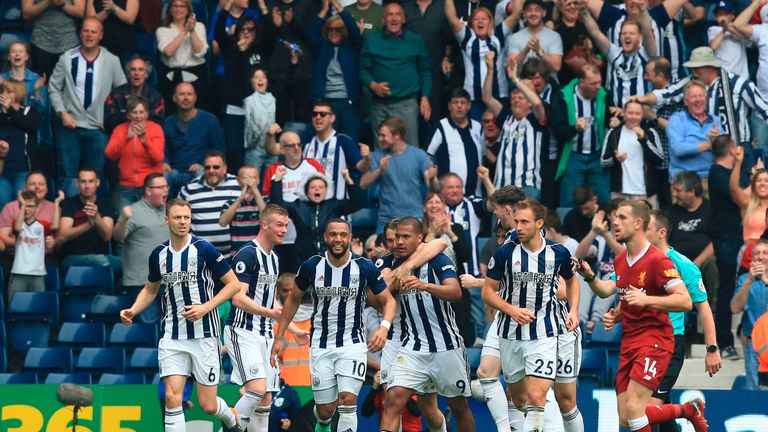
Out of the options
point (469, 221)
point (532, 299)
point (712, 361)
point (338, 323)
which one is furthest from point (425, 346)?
point (469, 221)

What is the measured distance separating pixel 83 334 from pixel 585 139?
5987 millimetres

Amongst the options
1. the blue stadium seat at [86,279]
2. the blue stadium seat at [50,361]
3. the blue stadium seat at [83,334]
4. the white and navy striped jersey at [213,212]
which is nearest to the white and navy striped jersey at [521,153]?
the white and navy striped jersey at [213,212]

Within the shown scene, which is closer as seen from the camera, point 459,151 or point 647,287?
point 647,287

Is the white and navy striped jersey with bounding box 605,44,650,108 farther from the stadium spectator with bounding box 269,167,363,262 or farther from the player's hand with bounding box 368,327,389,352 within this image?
the player's hand with bounding box 368,327,389,352

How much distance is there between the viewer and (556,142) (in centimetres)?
1706

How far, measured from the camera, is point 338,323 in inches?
500

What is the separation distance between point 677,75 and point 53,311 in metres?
7.81

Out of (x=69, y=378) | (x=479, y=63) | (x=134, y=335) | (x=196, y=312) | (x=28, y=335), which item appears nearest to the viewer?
(x=196, y=312)

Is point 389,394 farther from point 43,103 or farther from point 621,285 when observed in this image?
point 43,103

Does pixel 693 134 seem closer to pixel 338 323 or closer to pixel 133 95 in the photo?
pixel 338 323

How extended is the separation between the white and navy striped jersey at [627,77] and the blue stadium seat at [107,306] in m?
5.99

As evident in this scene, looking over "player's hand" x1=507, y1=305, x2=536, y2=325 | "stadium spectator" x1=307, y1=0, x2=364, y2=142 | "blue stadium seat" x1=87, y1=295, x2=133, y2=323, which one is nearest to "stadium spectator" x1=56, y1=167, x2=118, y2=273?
"blue stadium seat" x1=87, y1=295, x2=133, y2=323

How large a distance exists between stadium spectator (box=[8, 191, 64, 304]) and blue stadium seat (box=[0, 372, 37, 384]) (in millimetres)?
1235

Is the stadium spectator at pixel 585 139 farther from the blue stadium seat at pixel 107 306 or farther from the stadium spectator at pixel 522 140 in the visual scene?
the blue stadium seat at pixel 107 306
